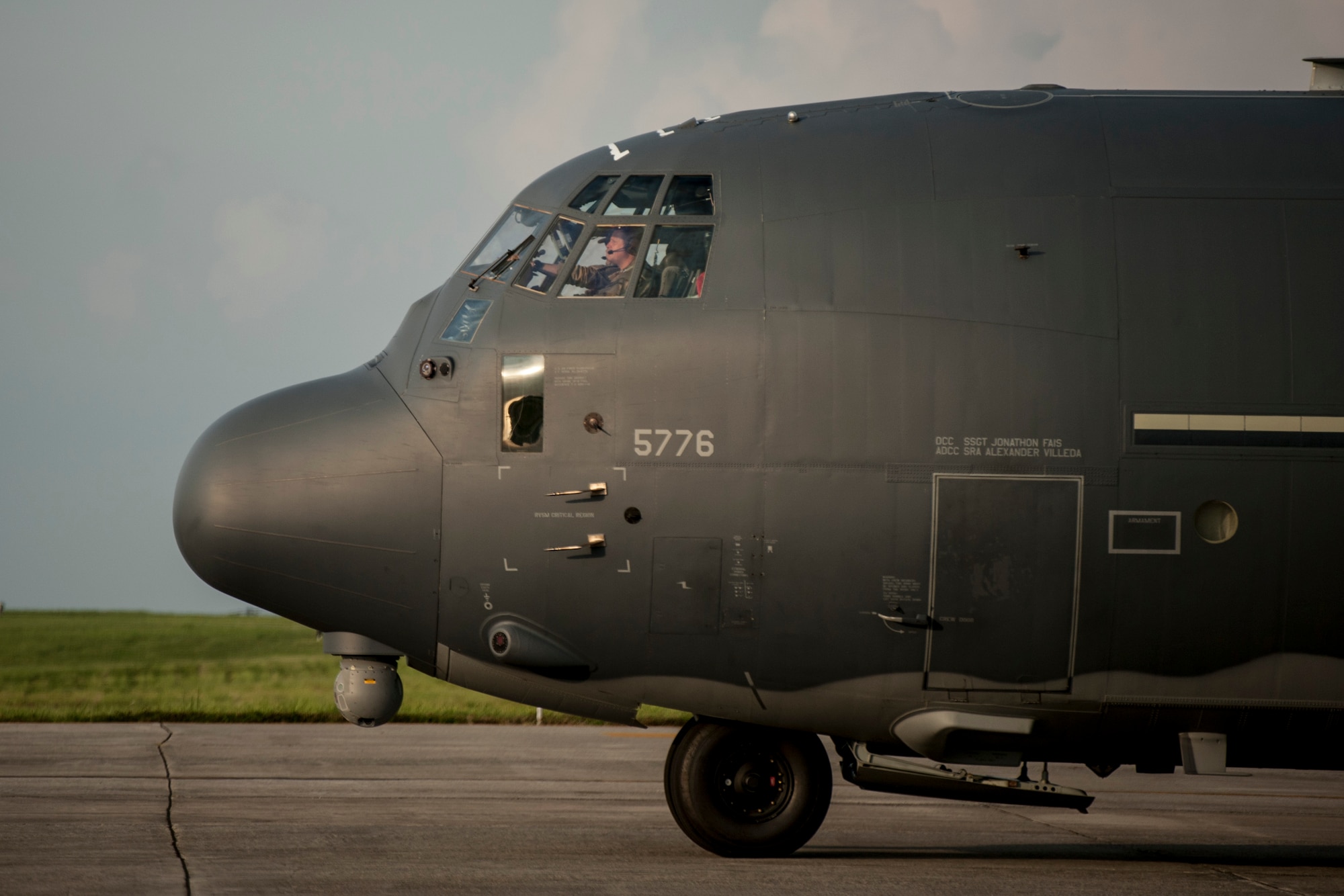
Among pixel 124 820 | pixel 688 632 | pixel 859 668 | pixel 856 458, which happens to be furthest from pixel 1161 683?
pixel 124 820

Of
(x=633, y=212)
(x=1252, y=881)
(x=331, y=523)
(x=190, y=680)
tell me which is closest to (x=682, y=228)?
(x=633, y=212)

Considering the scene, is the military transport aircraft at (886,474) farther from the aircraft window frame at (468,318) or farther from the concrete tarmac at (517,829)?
the concrete tarmac at (517,829)

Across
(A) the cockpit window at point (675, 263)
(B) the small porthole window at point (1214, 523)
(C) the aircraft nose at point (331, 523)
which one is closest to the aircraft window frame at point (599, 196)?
(A) the cockpit window at point (675, 263)

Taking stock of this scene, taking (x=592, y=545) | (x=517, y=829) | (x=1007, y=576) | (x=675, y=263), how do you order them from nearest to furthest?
(x=1007, y=576)
(x=592, y=545)
(x=675, y=263)
(x=517, y=829)

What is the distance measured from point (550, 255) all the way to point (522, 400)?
1222mm

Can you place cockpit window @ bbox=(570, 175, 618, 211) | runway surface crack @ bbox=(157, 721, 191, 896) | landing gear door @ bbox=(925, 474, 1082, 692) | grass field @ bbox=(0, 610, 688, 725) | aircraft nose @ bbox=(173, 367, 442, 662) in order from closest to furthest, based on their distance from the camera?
runway surface crack @ bbox=(157, 721, 191, 896) → landing gear door @ bbox=(925, 474, 1082, 692) → aircraft nose @ bbox=(173, 367, 442, 662) → cockpit window @ bbox=(570, 175, 618, 211) → grass field @ bbox=(0, 610, 688, 725)

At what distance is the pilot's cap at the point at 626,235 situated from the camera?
9.62 metres

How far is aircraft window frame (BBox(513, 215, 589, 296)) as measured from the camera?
9.64 m

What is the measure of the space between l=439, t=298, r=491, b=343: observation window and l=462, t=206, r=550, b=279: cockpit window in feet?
0.88

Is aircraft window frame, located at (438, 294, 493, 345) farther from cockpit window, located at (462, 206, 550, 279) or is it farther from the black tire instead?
the black tire

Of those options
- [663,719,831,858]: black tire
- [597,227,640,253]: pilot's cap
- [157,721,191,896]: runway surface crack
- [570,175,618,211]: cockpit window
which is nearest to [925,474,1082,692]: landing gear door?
[663,719,831,858]: black tire

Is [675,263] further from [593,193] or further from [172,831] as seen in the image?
[172,831]

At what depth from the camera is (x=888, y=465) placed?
9.12 m

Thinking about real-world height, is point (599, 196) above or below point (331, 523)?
above
